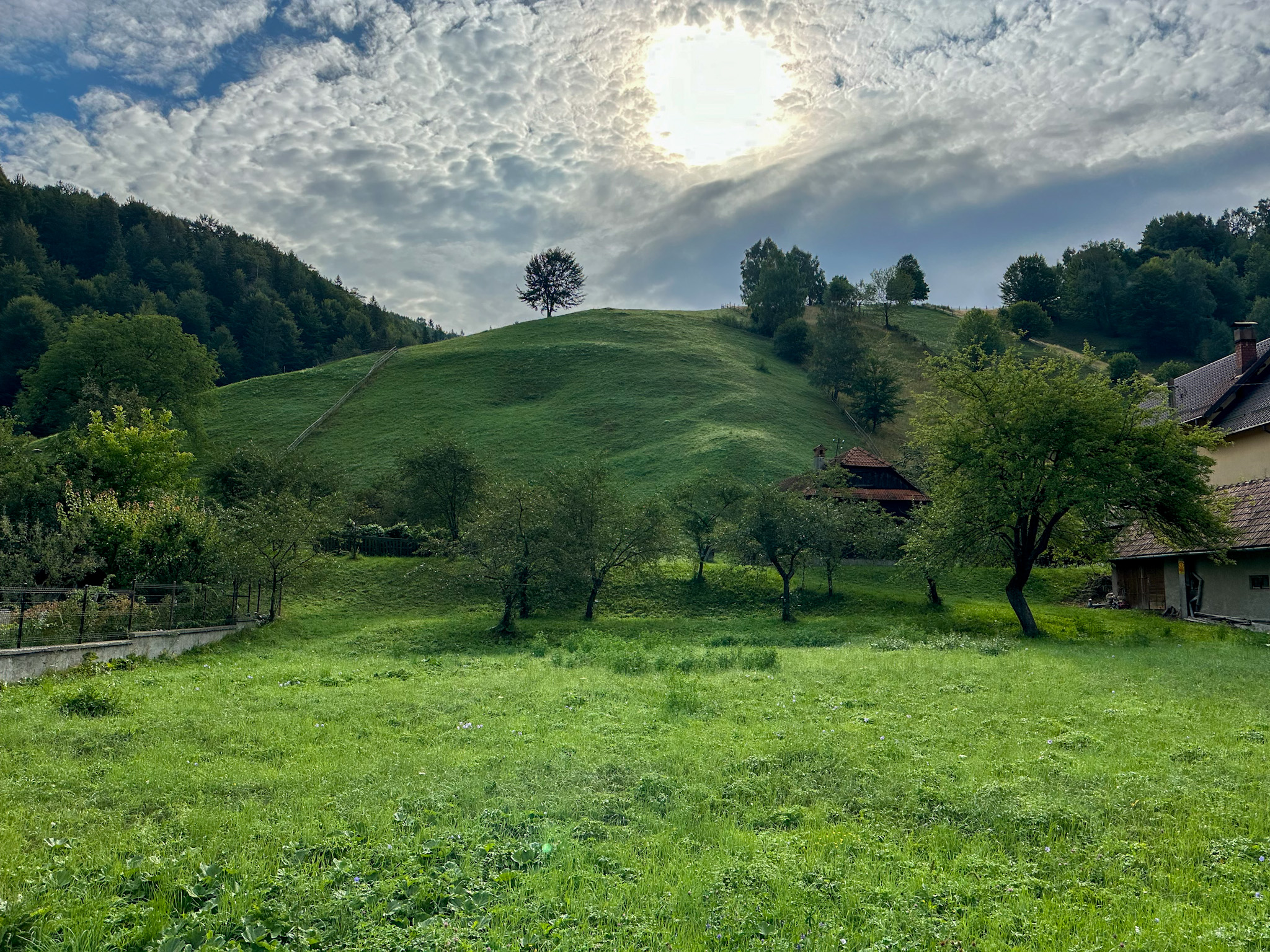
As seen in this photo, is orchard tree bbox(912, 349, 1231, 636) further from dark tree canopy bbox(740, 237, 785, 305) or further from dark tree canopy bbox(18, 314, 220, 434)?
dark tree canopy bbox(740, 237, 785, 305)

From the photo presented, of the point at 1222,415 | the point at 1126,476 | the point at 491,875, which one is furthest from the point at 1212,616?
the point at 491,875

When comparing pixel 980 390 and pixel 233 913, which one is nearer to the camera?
pixel 233 913

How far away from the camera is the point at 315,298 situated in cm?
12925

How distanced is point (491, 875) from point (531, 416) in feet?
231

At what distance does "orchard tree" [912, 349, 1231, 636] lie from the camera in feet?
82.3

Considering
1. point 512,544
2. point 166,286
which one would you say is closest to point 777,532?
point 512,544

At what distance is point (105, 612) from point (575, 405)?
60841 mm

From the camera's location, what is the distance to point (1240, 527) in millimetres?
27812

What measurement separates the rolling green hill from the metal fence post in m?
38.0

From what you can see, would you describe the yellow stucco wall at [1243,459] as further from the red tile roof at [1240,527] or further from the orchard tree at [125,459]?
the orchard tree at [125,459]

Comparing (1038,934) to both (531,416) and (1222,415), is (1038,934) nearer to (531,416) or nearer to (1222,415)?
(1222,415)

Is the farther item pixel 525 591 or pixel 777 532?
pixel 777 532

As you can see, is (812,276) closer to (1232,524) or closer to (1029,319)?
(1029,319)

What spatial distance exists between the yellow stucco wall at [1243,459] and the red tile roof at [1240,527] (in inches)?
36.8
